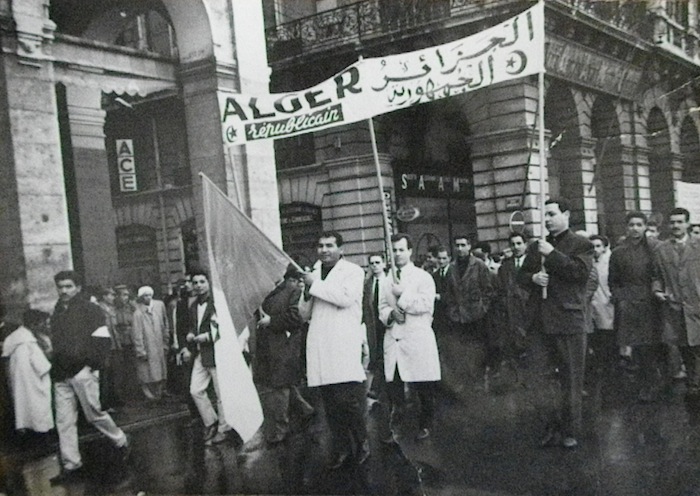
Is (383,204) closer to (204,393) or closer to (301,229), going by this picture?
(301,229)

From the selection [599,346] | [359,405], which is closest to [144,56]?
[359,405]

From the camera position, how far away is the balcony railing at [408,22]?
4.75m

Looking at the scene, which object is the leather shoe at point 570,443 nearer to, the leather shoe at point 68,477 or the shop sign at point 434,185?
the shop sign at point 434,185

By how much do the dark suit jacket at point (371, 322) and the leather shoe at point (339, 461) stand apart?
770 millimetres

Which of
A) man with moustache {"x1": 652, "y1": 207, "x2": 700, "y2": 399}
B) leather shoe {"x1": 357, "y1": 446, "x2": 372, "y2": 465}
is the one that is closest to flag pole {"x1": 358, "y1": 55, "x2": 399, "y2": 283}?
leather shoe {"x1": 357, "y1": 446, "x2": 372, "y2": 465}

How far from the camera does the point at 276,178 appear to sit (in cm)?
600

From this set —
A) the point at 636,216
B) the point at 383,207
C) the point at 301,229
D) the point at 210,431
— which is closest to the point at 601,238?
the point at 636,216

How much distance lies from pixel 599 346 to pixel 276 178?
111 inches

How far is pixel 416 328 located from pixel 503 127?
1536 mm

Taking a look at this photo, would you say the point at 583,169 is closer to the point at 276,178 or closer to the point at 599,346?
the point at 599,346

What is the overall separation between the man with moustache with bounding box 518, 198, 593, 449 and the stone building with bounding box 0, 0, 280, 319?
2.12m

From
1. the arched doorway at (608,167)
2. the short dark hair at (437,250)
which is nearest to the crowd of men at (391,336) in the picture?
the short dark hair at (437,250)

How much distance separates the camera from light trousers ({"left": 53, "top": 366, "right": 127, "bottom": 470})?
591 centimetres

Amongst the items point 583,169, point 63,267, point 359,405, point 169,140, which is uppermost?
point 169,140
